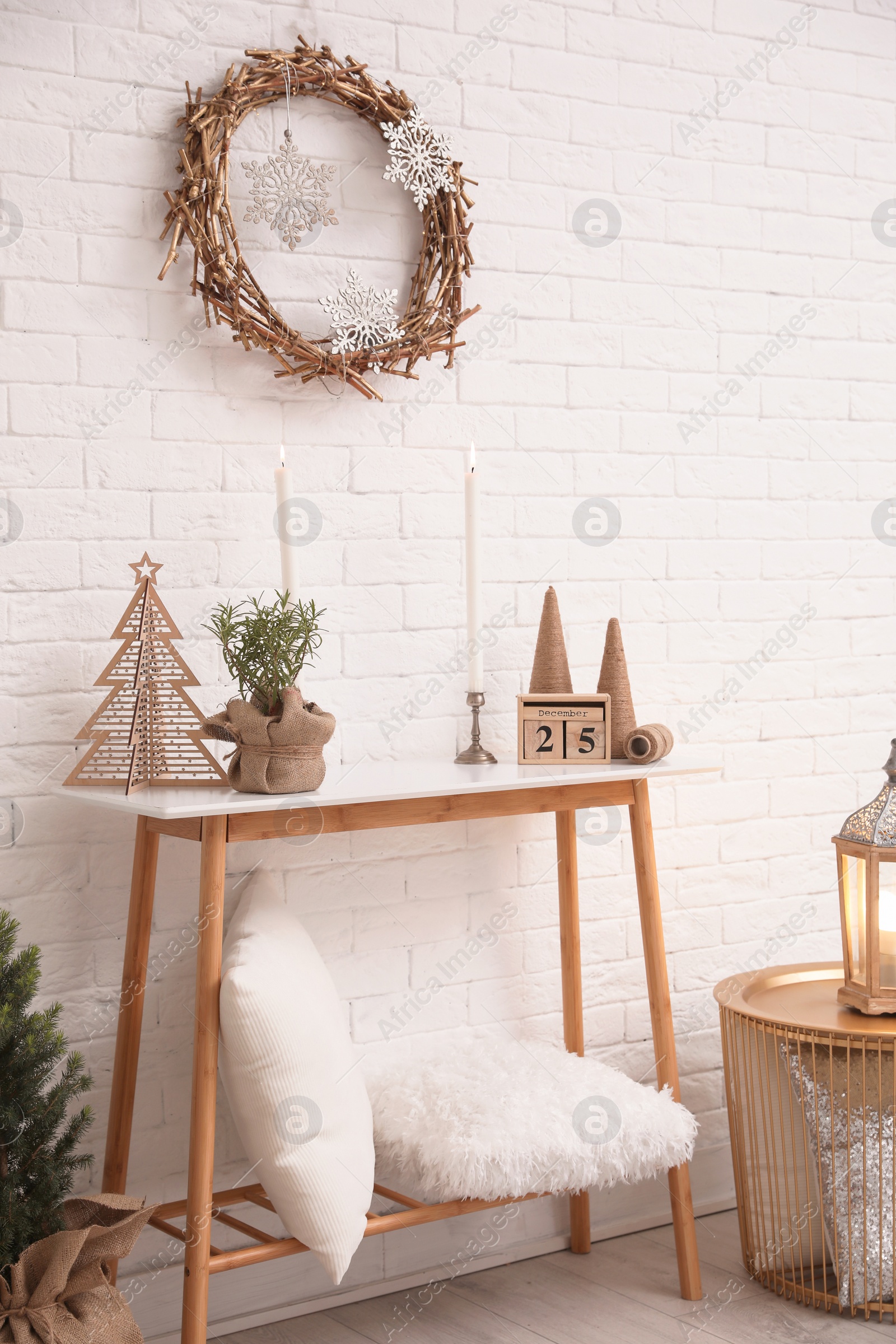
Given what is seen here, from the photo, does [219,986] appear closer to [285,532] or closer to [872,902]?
[285,532]

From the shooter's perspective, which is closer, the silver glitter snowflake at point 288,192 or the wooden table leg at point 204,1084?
the wooden table leg at point 204,1084

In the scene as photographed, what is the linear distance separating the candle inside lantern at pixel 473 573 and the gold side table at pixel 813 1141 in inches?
28.3

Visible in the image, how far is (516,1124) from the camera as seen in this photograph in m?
1.66

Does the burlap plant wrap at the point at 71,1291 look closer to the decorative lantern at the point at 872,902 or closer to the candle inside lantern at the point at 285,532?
the candle inside lantern at the point at 285,532

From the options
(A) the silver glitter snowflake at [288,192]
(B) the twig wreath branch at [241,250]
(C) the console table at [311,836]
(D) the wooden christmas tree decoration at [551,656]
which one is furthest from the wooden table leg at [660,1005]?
(A) the silver glitter snowflake at [288,192]

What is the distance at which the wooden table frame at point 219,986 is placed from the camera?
1.49 m

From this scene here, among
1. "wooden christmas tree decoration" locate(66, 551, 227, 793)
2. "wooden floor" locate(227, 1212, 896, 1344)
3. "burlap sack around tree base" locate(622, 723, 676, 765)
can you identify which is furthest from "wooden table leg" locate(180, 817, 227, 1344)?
"burlap sack around tree base" locate(622, 723, 676, 765)

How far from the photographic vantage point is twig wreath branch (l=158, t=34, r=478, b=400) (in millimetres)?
1761

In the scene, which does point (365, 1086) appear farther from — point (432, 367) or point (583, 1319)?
point (432, 367)

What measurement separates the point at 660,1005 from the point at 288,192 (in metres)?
1.41

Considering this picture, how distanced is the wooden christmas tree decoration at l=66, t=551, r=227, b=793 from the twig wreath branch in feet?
1.44

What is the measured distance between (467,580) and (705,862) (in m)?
0.81

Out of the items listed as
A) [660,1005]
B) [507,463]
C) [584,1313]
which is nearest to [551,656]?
[507,463]

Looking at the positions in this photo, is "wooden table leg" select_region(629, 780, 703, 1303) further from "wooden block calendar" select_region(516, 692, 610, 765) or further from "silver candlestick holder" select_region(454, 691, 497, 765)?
"silver candlestick holder" select_region(454, 691, 497, 765)
